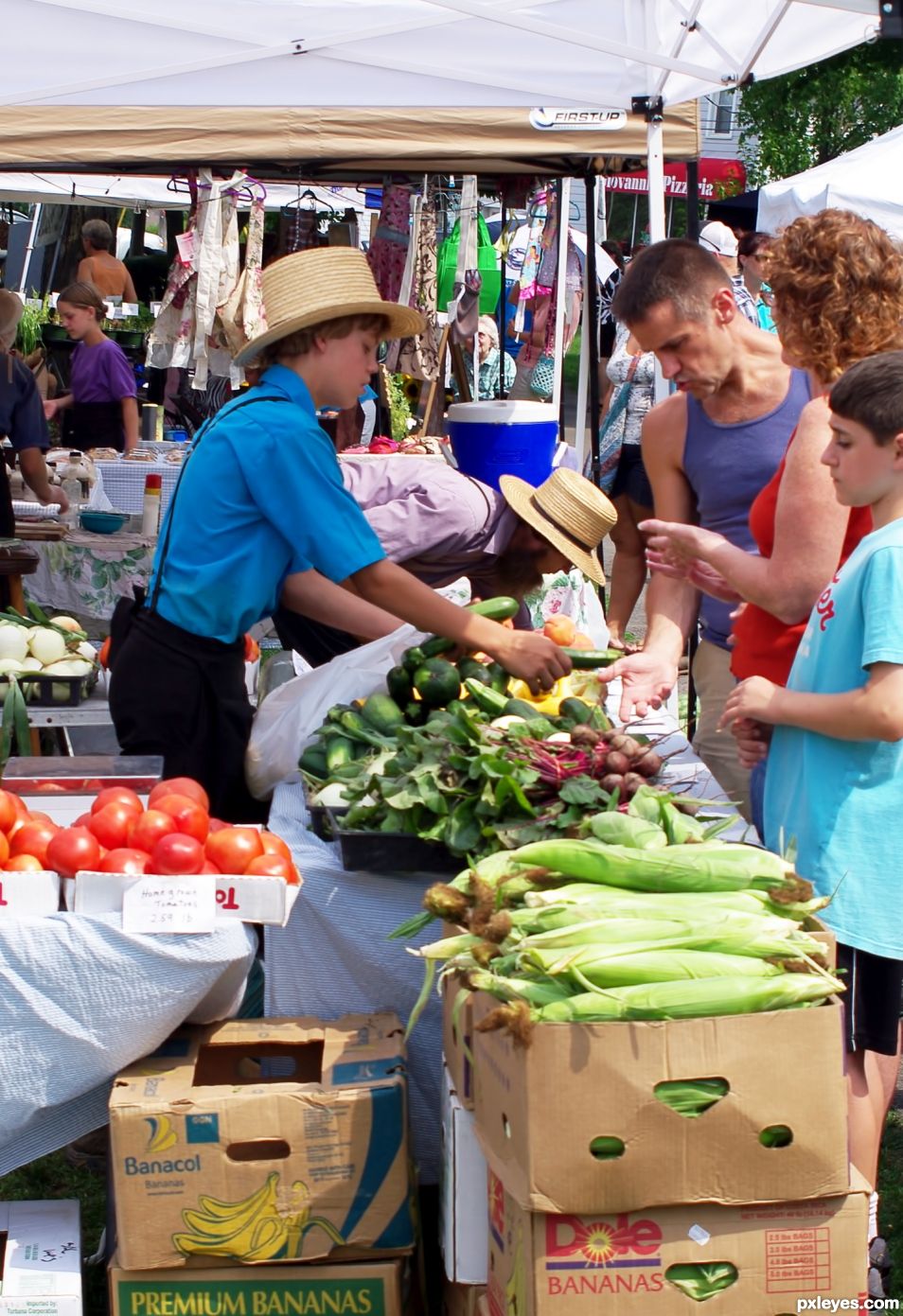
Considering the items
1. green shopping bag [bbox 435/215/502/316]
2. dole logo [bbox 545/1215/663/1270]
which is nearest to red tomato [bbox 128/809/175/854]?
dole logo [bbox 545/1215/663/1270]

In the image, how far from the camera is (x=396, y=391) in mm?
10883

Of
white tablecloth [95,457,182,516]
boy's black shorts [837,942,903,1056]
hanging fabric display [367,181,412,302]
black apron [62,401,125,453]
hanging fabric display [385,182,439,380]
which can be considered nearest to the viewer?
boy's black shorts [837,942,903,1056]

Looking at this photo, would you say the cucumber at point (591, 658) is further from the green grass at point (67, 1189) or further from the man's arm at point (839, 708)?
the green grass at point (67, 1189)

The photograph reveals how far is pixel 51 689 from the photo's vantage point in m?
4.50

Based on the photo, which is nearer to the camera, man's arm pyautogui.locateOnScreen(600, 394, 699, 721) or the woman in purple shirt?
man's arm pyautogui.locateOnScreen(600, 394, 699, 721)

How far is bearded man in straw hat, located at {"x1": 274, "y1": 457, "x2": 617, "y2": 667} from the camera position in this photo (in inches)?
170

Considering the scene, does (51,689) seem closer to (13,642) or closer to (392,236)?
(13,642)

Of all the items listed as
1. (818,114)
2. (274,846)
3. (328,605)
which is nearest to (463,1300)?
(274,846)

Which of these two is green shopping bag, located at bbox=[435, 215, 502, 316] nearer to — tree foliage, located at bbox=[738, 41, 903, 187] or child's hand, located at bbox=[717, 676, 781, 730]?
child's hand, located at bbox=[717, 676, 781, 730]

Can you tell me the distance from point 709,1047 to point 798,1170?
0.23 meters

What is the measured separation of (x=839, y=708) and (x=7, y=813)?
1.53 m

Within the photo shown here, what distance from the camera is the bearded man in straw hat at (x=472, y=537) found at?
4324 mm

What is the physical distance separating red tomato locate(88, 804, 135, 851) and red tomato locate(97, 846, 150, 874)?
0.22ft

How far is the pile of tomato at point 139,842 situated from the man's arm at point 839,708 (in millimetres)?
904
